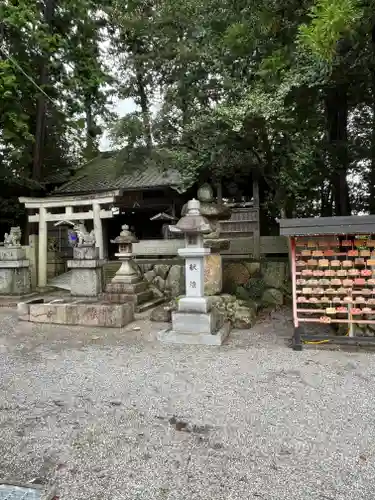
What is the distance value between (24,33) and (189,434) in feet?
47.8

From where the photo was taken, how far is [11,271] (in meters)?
11.0

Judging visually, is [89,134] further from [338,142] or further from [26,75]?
[338,142]

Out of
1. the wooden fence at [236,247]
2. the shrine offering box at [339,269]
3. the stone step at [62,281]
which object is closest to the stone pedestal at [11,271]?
the stone step at [62,281]

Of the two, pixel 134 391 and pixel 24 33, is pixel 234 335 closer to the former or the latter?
pixel 134 391

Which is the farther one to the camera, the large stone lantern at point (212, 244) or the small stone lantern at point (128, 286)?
the small stone lantern at point (128, 286)

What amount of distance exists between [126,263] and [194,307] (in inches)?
164

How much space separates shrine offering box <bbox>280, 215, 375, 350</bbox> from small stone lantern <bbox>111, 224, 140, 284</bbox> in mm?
5185

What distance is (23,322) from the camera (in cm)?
A: 790

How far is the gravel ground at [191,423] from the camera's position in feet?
8.02

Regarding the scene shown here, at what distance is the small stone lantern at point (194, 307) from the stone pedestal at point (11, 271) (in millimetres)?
6767

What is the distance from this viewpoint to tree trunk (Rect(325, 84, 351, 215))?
9.38 metres

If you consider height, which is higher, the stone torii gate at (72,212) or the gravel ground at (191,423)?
the stone torii gate at (72,212)

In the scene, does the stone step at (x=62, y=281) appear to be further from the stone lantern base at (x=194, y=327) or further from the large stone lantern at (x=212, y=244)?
the stone lantern base at (x=194, y=327)

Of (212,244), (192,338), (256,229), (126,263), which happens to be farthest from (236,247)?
(192,338)
